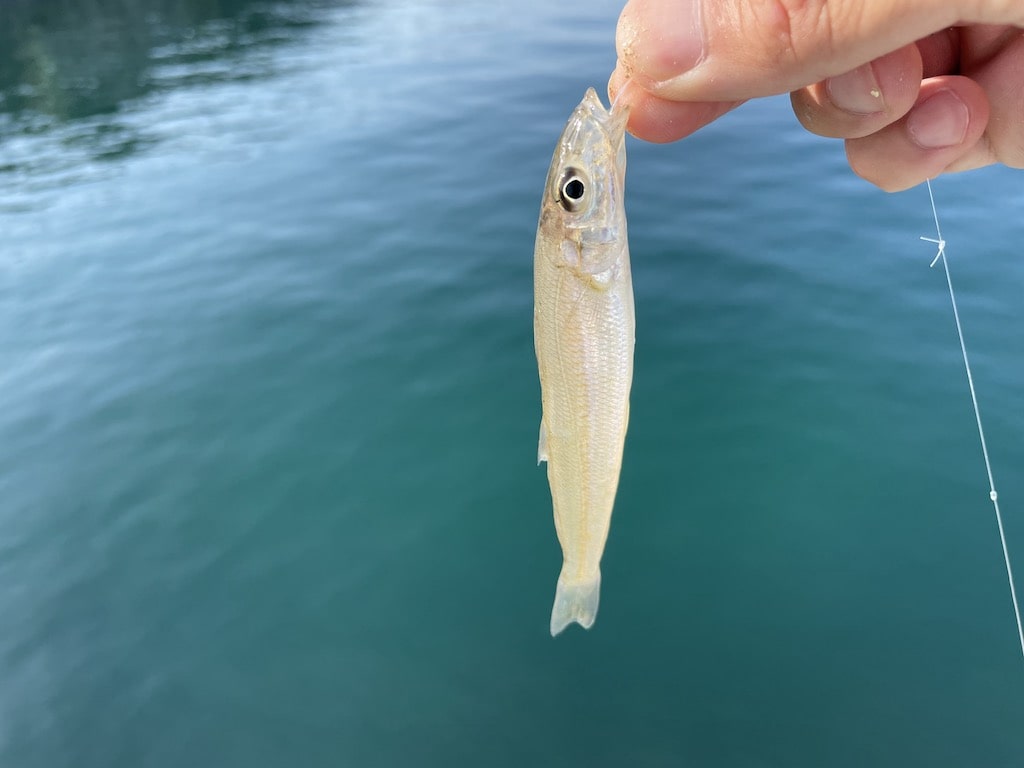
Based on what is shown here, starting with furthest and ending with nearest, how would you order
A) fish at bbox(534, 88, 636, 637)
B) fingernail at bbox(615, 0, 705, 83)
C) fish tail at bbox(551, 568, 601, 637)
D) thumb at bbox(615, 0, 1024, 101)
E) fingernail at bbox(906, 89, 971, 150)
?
1. fingernail at bbox(906, 89, 971, 150)
2. fish tail at bbox(551, 568, 601, 637)
3. fish at bbox(534, 88, 636, 637)
4. fingernail at bbox(615, 0, 705, 83)
5. thumb at bbox(615, 0, 1024, 101)

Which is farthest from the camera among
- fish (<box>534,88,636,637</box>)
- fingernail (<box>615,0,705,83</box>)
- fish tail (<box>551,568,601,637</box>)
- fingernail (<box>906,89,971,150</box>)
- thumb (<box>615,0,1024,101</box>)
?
fingernail (<box>906,89,971,150</box>)

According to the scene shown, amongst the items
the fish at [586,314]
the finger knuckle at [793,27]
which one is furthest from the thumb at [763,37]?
the fish at [586,314]

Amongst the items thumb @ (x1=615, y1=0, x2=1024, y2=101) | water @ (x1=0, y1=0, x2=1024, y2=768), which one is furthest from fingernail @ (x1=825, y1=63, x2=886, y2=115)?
water @ (x1=0, y1=0, x2=1024, y2=768)

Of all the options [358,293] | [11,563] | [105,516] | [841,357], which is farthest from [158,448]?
[841,357]

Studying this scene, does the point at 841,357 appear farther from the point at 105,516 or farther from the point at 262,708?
the point at 105,516

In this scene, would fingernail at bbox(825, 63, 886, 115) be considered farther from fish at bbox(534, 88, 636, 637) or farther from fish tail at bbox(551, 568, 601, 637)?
fish tail at bbox(551, 568, 601, 637)

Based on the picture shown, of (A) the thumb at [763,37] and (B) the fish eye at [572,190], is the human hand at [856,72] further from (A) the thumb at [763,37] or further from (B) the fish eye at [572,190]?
(B) the fish eye at [572,190]

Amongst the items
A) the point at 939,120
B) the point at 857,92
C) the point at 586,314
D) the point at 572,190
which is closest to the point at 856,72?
the point at 857,92

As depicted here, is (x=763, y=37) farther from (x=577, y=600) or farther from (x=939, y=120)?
(x=577, y=600)
